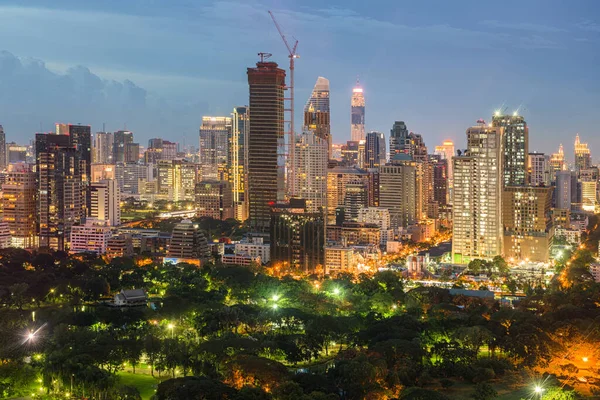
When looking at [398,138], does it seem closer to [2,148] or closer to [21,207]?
[21,207]

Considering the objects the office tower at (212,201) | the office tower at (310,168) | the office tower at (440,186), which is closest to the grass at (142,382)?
the office tower at (310,168)

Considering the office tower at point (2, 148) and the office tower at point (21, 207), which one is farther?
the office tower at point (2, 148)

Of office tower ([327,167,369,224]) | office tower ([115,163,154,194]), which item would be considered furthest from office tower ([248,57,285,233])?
office tower ([115,163,154,194])

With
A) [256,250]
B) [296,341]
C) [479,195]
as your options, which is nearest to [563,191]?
[479,195]

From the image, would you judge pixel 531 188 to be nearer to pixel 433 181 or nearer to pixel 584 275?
pixel 584 275

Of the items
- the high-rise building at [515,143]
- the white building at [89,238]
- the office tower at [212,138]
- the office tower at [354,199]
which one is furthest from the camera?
the office tower at [212,138]

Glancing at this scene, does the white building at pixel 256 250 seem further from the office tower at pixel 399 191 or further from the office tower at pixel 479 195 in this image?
the office tower at pixel 399 191
